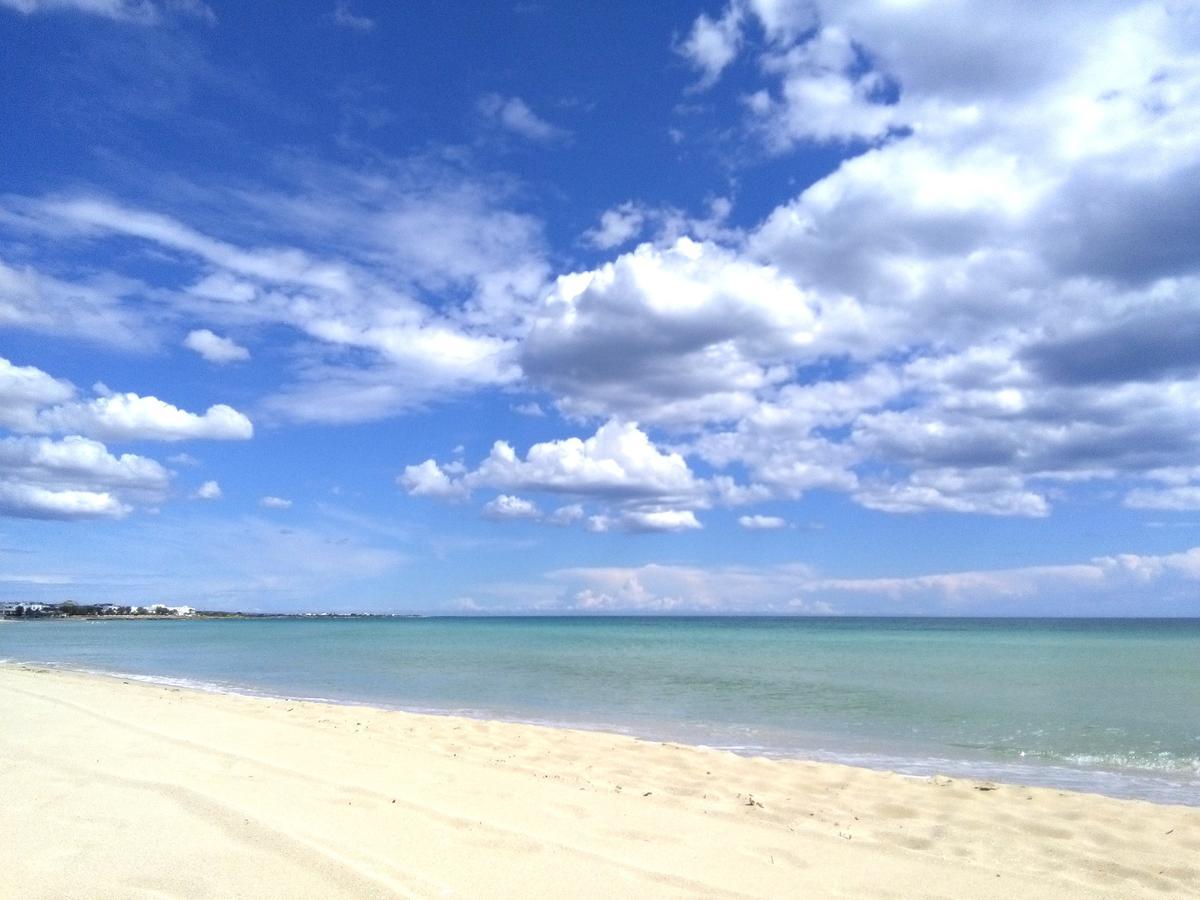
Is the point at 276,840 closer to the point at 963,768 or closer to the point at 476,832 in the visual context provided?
the point at 476,832

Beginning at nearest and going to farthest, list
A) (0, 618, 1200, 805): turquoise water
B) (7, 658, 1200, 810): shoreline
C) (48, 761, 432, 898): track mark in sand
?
(48, 761, 432, 898): track mark in sand → (7, 658, 1200, 810): shoreline → (0, 618, 1200, 805): turquoise water

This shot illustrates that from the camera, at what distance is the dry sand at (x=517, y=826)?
516 centimetres

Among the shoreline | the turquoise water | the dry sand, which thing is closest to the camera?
the dry sand

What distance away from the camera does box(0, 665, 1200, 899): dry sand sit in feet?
16.9

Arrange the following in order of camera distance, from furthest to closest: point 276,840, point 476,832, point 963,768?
1. point 963,768
2. point 476,832
3. point 276,840

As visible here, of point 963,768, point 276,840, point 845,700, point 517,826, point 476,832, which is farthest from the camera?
point 845,700

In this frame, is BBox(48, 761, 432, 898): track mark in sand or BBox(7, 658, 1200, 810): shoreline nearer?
BBox(48, 761, 432, 898): track mark in sand

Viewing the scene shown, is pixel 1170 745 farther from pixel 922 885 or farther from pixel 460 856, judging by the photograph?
pixel 460 856

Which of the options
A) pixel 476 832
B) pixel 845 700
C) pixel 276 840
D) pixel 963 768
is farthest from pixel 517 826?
pixel 845 700

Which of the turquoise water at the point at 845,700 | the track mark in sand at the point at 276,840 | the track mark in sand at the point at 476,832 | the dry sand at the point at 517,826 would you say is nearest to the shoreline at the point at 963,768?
the turquoise water at the point at 845,700

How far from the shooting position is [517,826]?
21.6ft

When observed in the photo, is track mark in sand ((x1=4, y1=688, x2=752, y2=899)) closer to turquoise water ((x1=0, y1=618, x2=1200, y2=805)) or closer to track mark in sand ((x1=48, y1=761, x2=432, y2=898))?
track mark in sand ((x1=48, y1=761, x2=432, y2=898))

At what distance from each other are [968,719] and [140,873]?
16759 mm

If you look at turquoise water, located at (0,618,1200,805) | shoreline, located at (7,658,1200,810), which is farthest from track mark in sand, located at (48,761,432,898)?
turquoise water, located at (0,618,1200,805)
